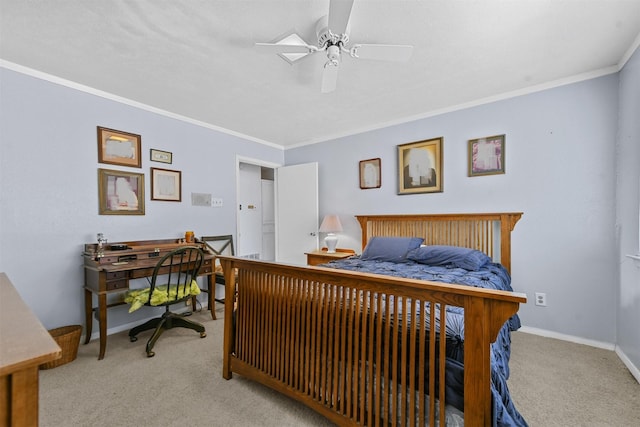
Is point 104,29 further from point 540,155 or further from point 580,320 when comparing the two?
point 580,320

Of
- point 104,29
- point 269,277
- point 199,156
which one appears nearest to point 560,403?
point 269,277

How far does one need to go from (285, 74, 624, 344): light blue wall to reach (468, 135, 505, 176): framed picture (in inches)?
2.3

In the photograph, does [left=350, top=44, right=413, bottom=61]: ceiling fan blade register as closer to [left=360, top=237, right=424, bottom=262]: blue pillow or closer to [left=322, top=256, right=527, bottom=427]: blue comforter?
[left=322, top=256, right=527, bottom=427]: blue comforter

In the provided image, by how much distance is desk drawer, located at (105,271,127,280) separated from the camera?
2.36 meters

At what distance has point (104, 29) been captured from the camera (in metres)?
1.84

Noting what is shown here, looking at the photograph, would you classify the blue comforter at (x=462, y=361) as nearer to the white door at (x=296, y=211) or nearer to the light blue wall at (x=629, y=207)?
the light blue wall at (x=629, y=207)

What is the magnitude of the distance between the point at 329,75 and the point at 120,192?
2456mm

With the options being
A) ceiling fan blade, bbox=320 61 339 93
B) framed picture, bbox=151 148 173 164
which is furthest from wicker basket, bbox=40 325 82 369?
ceiling fan blade, bbox=320 61 339 93

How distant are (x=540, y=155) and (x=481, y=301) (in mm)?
2451

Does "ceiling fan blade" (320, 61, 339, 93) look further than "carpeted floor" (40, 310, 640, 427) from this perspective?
Yes

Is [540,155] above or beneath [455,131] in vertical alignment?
beneath

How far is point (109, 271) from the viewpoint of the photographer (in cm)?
233

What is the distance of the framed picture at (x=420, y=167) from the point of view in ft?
10.9

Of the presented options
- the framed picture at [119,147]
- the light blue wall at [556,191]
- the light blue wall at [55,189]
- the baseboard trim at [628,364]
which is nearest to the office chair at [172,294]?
the light blue wall at [55,189]
